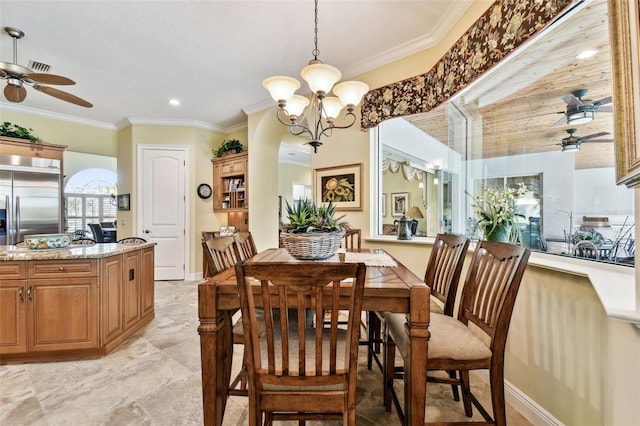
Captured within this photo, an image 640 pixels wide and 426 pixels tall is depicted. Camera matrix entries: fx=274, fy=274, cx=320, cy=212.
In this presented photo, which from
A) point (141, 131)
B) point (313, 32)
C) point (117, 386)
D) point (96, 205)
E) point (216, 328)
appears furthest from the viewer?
point (96, 205)

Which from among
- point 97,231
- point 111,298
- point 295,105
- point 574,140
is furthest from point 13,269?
point 97,231

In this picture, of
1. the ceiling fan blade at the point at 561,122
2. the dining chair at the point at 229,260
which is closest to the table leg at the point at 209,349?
the dining chair at the point at 229,260

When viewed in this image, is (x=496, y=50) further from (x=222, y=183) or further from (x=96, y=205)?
(x=96, y=205)

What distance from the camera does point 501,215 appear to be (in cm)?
205

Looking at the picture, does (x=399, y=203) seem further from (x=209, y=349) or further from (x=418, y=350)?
(x=209, y=349)

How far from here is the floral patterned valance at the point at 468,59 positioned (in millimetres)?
1540

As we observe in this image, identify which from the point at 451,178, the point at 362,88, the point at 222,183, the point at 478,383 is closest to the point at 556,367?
the point at 478,383

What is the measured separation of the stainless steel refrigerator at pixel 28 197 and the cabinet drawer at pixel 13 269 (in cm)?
232

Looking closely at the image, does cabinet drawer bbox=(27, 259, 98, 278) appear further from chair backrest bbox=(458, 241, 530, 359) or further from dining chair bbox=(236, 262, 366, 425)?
chair backrest bbox=(458, 241, 530, 359)

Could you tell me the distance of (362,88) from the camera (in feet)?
6.48

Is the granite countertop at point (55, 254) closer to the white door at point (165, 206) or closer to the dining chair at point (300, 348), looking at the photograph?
the dining chair at point (300, 348)

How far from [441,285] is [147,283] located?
9.91 feet

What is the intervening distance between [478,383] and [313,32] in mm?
3228

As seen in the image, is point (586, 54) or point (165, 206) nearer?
point (586, 54)
